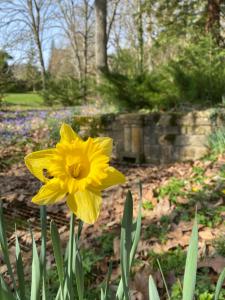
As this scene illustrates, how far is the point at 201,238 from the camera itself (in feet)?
7.55

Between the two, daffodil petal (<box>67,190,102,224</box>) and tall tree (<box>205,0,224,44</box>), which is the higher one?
tall tree (<box>205,0,224,44</box>)

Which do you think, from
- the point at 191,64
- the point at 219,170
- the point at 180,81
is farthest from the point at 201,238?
the point at 191,64

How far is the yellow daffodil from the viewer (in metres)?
0.76

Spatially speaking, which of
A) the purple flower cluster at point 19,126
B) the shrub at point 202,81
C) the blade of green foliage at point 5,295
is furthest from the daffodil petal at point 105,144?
the purple flower cluster at point 19,126

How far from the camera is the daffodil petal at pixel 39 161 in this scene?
2.63 feet

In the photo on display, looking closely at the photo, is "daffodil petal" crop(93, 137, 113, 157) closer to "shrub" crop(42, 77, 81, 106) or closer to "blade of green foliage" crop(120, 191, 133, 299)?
"blade of green foliage" crop(120, 191, 133, 299)

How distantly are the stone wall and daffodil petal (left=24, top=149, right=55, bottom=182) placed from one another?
4386 mm

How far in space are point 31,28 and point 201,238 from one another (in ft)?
68.1

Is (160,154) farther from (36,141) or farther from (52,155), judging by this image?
(52,155)

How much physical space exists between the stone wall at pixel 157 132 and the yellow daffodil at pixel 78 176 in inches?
172

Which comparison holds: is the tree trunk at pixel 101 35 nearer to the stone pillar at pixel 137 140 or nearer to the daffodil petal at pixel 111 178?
the stone pillar at pixel 137 140

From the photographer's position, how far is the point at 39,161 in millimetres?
808

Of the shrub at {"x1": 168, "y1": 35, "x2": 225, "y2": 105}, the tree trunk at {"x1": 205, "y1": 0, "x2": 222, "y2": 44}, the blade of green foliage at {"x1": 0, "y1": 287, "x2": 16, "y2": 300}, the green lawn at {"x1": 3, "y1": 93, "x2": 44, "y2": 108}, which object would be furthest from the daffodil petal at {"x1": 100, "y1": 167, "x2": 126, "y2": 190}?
the green lawn at {"x1": 3, "y1": 93, "x2": 44, "y2": 108}

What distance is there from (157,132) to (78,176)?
4874 millimetres
